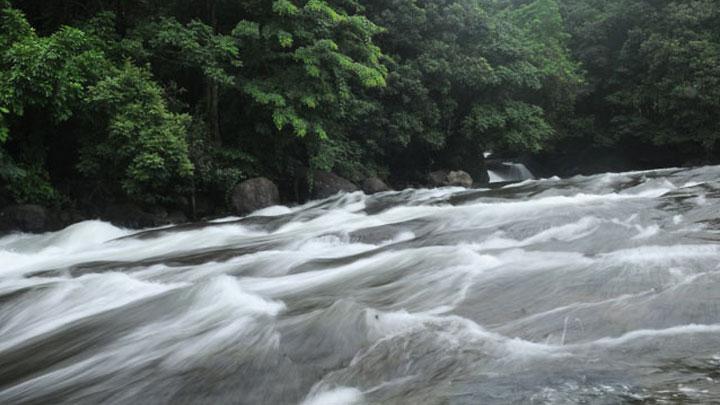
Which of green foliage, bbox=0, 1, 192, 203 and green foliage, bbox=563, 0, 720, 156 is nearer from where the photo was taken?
green foliage, bbox=0, 1, 192, 203

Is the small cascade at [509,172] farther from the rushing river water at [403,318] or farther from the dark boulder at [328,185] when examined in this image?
the rushing river water at [403,318]

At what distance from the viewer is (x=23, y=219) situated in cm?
944

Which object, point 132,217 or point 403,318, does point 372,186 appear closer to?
point 132,217

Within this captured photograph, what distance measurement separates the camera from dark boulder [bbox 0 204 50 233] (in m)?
9.36

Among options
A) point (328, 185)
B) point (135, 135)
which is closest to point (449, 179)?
point (328, 185)

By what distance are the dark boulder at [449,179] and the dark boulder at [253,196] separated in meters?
6.98

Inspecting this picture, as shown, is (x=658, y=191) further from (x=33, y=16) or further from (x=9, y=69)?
(x=33, y=16)

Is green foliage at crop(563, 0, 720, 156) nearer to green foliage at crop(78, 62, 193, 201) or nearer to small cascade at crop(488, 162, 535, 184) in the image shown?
small cascade at crop(488, 162, 535, 184)

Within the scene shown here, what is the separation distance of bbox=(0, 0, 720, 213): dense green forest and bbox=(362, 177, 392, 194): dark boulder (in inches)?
14.2

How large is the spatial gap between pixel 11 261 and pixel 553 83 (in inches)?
694

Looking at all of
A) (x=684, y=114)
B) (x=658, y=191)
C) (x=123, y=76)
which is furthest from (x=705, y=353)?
(x=684, y=114)

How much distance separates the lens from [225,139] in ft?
A: 42.5

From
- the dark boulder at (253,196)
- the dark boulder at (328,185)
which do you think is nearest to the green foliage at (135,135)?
the dark boulder at (253,196)

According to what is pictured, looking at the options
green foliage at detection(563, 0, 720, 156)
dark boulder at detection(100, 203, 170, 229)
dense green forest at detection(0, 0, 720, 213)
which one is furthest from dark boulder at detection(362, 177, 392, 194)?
green foliage at detection(563, 0, 720, 156)
